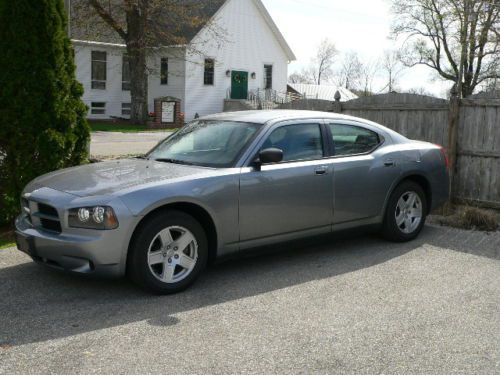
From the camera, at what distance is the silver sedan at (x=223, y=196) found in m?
4.94

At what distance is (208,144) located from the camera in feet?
20.1

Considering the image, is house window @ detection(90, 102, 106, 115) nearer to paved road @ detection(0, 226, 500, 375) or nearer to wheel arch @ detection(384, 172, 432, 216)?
paved road @ detection(0, 226, 500, 375)

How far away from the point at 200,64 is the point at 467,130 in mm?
23241

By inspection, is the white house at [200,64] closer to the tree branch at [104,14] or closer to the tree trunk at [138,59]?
the tree trunk at [138,59]

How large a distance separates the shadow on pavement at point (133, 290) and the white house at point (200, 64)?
25.4m

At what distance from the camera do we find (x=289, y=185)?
595 centimetres

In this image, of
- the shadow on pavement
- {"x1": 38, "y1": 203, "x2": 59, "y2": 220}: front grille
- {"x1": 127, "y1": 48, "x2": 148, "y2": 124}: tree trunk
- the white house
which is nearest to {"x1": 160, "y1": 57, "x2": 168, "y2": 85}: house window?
the white house

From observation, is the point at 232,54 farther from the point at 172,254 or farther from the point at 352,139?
the point at 172,254

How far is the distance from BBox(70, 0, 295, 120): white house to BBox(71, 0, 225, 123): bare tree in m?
1.08

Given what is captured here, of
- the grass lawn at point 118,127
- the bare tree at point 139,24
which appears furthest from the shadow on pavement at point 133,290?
the bare tree at point 139,24

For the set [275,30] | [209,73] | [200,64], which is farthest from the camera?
[275,30]

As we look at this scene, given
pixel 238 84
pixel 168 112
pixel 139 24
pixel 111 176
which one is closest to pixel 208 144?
pixel 111 176

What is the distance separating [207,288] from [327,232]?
161 centimetres

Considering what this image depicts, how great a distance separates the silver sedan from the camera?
4938 millimetres
